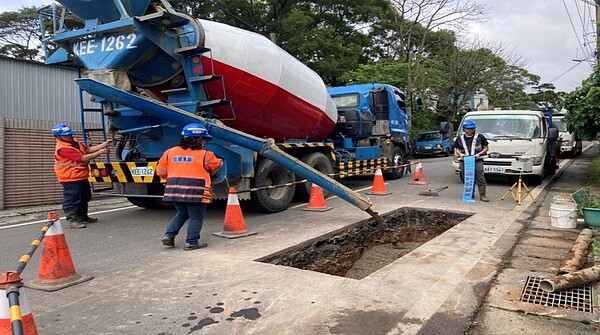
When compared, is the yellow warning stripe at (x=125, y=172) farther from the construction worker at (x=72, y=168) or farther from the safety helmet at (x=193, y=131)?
the safety helmet at (x=193, y=131)

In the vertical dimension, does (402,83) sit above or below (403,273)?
above

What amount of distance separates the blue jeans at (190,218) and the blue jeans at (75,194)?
2.20m

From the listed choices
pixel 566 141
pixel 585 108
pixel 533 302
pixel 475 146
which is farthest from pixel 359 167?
pixel 566 141

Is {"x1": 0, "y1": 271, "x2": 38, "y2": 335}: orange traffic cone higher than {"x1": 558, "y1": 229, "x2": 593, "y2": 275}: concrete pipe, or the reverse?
{"x1": 0, "y1": 271, "x2": 38, "y2": 335}: orange traffic cone

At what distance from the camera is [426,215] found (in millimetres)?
8047

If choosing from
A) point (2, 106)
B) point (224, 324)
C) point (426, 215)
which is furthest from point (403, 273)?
point (2, 106)

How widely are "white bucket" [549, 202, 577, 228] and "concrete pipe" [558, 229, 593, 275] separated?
85 cm

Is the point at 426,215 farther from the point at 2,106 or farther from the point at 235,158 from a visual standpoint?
the point at 2,106

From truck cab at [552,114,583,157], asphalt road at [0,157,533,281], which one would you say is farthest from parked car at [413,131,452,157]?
asphalt road at [0,157,533,281]

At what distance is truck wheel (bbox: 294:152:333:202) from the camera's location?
8836 mm

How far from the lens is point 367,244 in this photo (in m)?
7.04

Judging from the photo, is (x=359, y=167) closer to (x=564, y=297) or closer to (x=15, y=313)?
(x=564, y=297)

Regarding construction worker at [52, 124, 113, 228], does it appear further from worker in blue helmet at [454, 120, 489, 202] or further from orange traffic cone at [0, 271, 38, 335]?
worker in blue helmet at [454, 120, 489, 202]

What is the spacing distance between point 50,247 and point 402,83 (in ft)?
89.2
